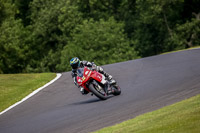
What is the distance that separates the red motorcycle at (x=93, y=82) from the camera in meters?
13.6

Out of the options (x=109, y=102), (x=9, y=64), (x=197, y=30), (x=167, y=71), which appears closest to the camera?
(x=109, y=102)

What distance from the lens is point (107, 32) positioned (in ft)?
168

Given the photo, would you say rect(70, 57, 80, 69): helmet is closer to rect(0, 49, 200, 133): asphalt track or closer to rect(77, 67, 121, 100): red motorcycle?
rect(77, 67, 121, 100): red motorcycle

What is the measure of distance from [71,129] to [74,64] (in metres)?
3.27

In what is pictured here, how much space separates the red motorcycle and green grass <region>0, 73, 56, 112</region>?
12.5 ft

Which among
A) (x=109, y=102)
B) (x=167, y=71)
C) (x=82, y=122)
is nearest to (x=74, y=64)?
(x=109, y=102)

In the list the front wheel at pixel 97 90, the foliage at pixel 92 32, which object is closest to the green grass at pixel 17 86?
the front wheel at pixel 97 90

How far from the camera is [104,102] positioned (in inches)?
539

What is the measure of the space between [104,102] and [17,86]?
798 cm

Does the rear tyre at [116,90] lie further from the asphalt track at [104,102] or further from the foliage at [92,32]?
the foliage at [92,32]

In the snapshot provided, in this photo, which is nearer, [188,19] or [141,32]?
[188,19]

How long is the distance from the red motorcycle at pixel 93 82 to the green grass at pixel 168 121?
3.33 meters

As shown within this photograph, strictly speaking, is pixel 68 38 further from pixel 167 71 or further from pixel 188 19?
pixel 167 71

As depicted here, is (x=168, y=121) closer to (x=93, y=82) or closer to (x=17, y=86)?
(x=93, y=82)
